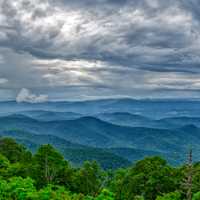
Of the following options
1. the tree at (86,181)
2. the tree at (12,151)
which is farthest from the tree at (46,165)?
the tree at (12,151)

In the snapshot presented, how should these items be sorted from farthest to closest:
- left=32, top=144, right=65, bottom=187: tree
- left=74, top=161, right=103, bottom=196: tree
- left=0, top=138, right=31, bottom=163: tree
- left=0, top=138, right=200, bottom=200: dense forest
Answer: left=0, top=138, right=31, bottom=163: tree → left=74, top=161, right=103, bottom=196: tree → left=32, top=144, right=65, bottom=187: tree → left=0, top=138, right=200, bottom=200: dense forest

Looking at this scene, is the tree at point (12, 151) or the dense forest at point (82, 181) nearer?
the dense forest at point (82, 181)

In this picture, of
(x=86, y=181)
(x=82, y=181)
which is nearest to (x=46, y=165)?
(x=82, y=181)

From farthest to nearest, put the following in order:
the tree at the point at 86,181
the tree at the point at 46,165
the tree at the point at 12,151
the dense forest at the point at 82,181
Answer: the tree at the point at 12,151, the tree at the point at 86,181, the tree at the point at 46,165, the dense forest at the point at 82,181

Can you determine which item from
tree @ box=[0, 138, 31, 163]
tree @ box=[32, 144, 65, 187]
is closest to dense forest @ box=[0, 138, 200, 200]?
tree @ box=[32, 144, 65, 187]

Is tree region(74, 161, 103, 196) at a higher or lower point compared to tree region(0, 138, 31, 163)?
lower

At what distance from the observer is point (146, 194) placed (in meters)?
62.6

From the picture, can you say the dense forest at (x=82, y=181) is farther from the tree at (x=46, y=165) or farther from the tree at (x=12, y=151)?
the tree at (x=12, y=151)

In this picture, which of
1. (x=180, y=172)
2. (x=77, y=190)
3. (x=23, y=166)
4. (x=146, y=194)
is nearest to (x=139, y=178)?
(x=146, y=194)

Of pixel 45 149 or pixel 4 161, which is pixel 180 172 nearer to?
pixel 45 149

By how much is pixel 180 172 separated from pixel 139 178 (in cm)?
782

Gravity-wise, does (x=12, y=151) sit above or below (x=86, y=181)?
above

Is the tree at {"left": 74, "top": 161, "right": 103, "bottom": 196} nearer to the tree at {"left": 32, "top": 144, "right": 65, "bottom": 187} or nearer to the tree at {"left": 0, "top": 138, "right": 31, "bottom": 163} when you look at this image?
the tree at {"left": 32, "top": 144, "right": 65, "bottom": 187}

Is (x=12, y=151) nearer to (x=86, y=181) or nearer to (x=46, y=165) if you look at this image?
(x=46, y=165)
